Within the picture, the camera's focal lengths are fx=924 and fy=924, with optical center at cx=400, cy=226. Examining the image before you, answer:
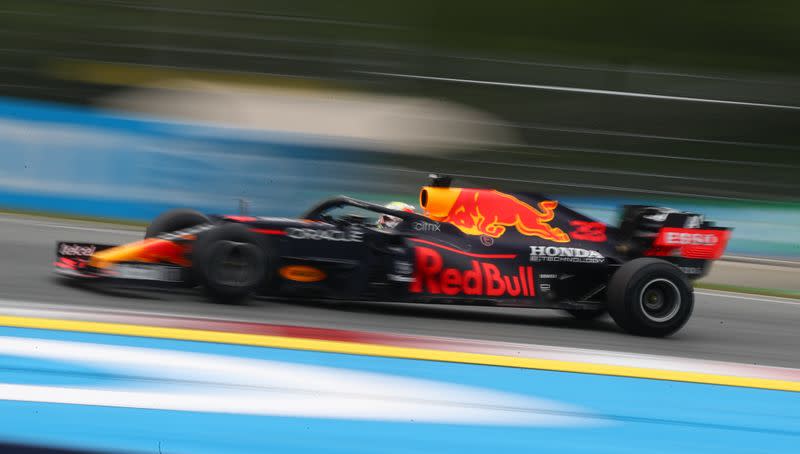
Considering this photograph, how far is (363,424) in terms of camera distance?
3.16 m

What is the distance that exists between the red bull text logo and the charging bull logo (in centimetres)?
26

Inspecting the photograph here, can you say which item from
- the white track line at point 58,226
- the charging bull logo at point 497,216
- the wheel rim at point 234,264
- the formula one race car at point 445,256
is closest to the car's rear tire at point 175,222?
the formula one race car at point 445,256

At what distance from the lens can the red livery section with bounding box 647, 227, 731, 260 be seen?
19.1 ft

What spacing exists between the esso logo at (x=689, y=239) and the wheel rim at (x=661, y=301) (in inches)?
12.8

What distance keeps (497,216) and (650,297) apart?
1062 millimetres

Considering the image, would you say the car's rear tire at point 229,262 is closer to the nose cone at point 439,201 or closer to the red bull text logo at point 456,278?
the red bull text logo at point 456,278

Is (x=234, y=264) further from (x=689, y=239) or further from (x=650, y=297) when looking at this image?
(x=689, y=239)

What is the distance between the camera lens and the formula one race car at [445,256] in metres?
5.20

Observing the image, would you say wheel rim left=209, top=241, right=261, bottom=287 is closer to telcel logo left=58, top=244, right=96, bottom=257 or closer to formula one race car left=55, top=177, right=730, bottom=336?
formula one race car left=55, top=177, right=730, bottom=336

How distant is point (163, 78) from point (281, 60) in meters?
1.45

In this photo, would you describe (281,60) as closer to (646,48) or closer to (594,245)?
(646,48)

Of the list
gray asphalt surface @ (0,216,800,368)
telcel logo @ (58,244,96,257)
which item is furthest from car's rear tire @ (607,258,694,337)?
telcel logo @ (58,244,96,257)

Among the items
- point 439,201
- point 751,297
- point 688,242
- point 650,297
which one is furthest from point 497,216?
point 751,297

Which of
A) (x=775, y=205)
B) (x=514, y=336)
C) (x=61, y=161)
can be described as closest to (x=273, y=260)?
(x=514, y=336)
